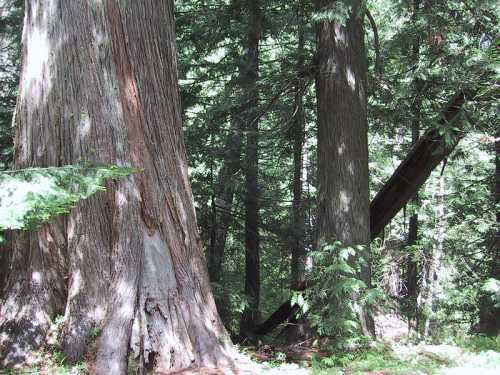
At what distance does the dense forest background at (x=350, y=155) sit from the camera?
21.7 ft

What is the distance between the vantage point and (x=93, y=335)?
4.66 meters

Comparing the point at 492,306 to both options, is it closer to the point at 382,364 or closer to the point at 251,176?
the point at 251,176

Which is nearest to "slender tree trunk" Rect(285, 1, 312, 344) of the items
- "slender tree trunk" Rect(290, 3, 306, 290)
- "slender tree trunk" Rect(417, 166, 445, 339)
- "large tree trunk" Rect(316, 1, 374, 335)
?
"slender tree trunk" Rect(290, 3, 306, 290)

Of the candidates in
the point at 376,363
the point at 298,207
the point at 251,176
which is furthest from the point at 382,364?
the point at 298,207

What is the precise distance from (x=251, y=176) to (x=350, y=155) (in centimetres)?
477

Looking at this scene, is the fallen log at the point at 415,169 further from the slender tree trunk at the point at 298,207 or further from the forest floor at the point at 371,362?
the forest floor at the point at 371,362

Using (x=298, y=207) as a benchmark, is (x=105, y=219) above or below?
below

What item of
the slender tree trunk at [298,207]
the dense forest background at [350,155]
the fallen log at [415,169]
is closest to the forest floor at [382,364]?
the dense forest background at [350,155]

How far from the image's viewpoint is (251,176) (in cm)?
1172

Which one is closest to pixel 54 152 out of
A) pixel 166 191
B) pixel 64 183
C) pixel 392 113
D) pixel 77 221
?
pixel 77 221

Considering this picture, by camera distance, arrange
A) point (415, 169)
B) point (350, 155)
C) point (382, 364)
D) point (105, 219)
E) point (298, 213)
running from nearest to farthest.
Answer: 1. point (105, 219)
2. point (382, 364)
3. point (350, 155)
4. point (415, 169)
5. point (298, 213)

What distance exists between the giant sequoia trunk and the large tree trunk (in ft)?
8.72

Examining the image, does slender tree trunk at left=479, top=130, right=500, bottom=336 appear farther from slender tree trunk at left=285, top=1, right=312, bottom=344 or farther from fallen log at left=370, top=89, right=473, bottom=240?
slender tree trunk at left=285, top=1, right=312, bottom=344

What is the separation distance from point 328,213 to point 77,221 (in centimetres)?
366
